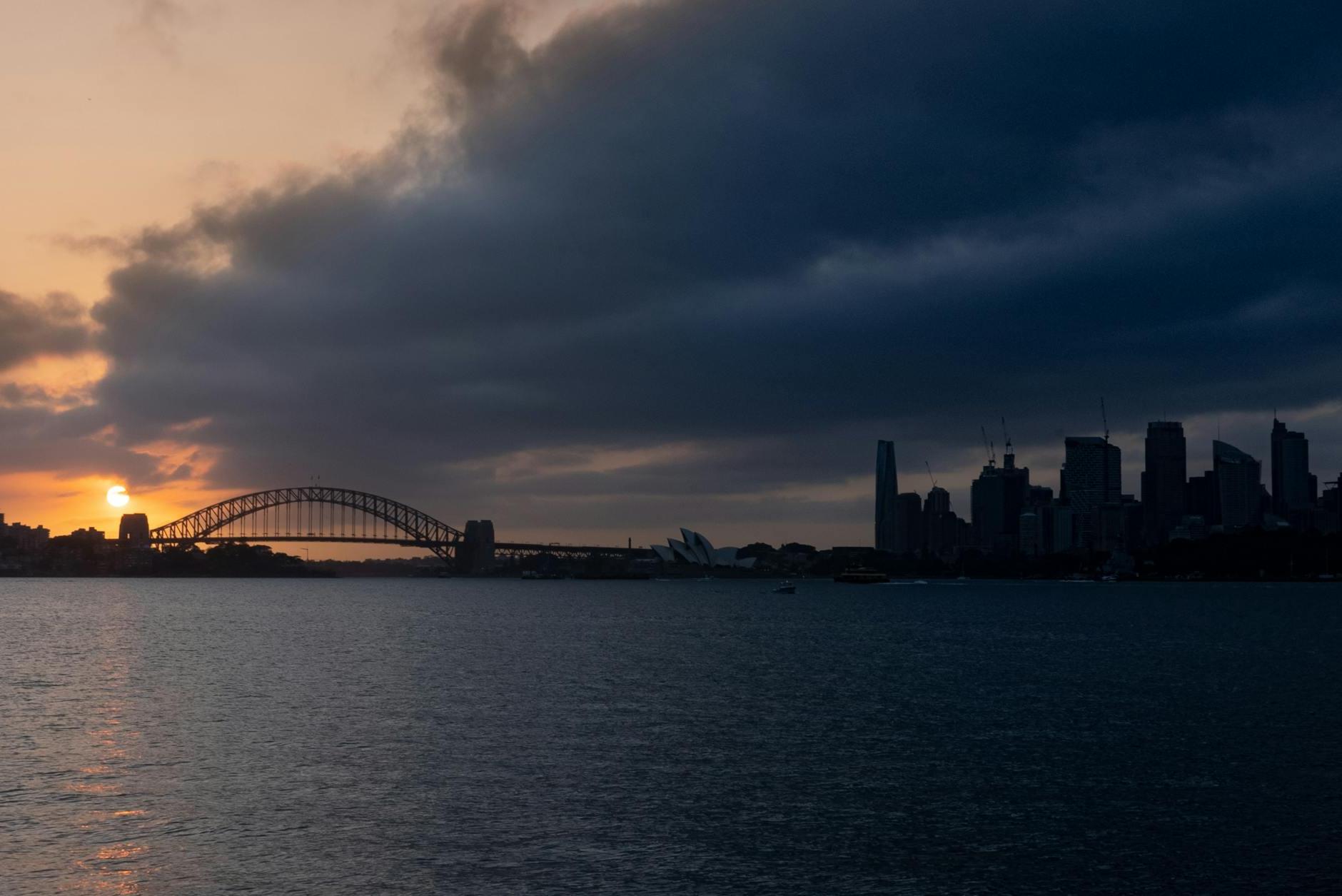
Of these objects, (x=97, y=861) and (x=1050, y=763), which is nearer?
(x=97, y=861)

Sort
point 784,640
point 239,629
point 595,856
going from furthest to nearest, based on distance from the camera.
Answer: point 239,629
point 784,640
point 595,856

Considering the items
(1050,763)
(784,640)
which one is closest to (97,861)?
(1050,763)

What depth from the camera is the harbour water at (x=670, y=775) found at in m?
27.8

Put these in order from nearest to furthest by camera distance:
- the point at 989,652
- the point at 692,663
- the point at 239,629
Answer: the point at 692,663
the point at 989,652
the point at 239,629

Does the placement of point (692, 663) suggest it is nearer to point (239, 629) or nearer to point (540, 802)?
point (540, 802)

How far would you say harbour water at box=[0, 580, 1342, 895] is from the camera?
2775cm

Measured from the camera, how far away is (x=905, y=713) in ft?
178

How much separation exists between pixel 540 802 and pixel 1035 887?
540 inches

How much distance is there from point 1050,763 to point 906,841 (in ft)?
43.6

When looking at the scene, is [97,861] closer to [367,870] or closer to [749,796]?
[367,870]

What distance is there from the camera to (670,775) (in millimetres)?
38406

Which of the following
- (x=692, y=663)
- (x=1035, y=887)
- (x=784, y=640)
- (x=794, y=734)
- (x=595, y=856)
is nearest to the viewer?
(x=1035, y=887)

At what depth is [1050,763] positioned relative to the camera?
41.5m

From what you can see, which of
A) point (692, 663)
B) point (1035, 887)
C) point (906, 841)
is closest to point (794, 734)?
point (906, 841)
